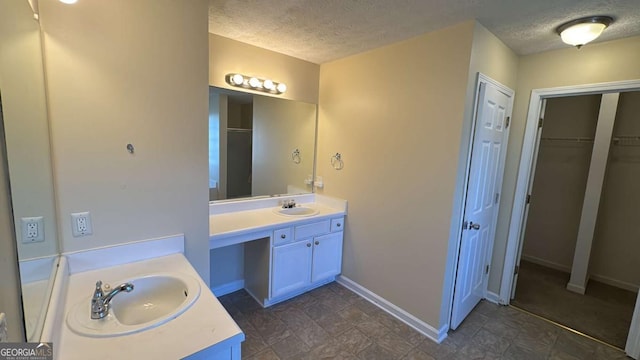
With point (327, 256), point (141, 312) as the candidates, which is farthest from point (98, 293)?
point (327, 256)

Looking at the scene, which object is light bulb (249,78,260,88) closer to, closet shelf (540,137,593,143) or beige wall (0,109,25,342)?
beige wall (0,109,25,342)

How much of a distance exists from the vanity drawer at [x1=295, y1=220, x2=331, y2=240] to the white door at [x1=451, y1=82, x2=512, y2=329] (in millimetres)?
1238

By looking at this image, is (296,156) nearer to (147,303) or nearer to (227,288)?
(227,288)

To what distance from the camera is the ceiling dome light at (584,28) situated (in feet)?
5.70

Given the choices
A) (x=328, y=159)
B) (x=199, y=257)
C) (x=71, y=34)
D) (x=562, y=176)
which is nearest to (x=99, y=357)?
(x=199, y=257)

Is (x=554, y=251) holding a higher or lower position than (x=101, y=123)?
lower

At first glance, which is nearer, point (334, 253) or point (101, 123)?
point (101, 123)

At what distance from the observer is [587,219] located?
2975mm

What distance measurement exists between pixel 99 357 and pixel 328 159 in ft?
8.23

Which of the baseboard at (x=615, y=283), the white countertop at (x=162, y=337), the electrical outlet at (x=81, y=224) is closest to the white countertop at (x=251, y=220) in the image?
the electrical outlet at (x=81, y=224)

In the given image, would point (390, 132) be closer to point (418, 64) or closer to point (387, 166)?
point (387, 166)

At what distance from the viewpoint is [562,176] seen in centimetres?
349

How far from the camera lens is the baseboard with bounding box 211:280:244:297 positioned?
272 centimetres

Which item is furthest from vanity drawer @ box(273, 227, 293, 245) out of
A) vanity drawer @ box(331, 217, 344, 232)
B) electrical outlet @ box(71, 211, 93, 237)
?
electrical outlet @ box(71, 211, 93, 237)
